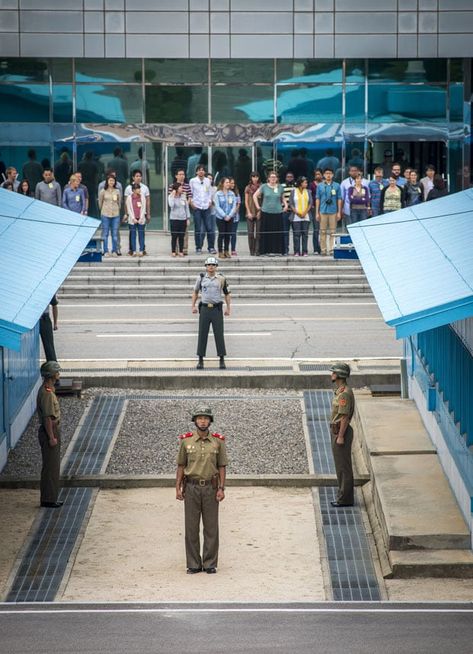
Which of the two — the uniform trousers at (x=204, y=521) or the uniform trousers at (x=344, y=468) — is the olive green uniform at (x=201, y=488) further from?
the uniform trousers at (x=344, y=468)

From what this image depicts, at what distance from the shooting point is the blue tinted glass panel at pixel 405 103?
42469 mm

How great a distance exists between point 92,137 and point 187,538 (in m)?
28.4

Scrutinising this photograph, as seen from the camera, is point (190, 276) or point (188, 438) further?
point (190, 276)

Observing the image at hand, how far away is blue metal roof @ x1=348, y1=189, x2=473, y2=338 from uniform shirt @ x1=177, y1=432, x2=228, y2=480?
7.02 ft

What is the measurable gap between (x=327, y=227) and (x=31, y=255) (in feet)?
58.2

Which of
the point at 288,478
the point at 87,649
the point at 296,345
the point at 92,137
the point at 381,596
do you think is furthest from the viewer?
the point at 92,137

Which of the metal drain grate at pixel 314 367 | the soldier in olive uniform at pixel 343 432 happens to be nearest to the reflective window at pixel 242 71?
the metal drain grate at pixel 314 367

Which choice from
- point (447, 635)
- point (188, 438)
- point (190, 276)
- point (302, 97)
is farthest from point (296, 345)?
point (302, 97)

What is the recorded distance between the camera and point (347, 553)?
15.5 meters

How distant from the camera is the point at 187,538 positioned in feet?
48.4

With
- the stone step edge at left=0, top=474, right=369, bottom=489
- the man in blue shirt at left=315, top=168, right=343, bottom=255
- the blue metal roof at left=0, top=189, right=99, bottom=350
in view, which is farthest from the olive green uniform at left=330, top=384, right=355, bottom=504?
the man in blue shirt at left=315, top=168, right=343, bottom=255

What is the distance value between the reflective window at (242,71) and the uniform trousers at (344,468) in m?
26.5

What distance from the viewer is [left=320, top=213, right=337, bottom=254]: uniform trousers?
34469 millimetres

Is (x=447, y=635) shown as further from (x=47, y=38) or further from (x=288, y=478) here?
(x=47, y=38)
